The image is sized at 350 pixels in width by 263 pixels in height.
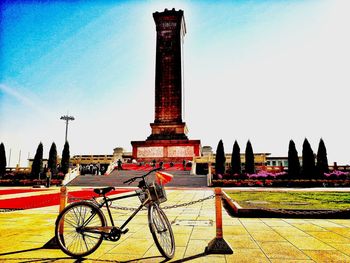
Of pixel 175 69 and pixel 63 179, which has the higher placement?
pixel 175 69

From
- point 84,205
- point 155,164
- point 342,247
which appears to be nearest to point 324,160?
point 155,164

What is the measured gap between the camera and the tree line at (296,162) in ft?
95.5

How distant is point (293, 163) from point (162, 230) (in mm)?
27987

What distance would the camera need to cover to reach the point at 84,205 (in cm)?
445

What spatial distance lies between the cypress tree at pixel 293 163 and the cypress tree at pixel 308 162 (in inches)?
36.0

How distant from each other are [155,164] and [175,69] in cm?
1531

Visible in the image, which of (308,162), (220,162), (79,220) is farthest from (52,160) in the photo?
(79,220)

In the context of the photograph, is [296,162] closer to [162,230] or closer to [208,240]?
[208,240]

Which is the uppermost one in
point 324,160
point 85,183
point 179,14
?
point 179,14

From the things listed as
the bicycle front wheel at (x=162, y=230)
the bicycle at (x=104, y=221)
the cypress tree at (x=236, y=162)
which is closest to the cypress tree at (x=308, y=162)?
the cypress tree at (x=236, y=162)

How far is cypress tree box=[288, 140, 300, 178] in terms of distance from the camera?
28766 mm

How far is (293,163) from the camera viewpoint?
2933 cm

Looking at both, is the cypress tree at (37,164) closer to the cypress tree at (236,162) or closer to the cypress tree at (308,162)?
the cypress tree at (236,162)

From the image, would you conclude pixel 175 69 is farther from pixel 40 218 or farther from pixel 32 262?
pixel 32 262
